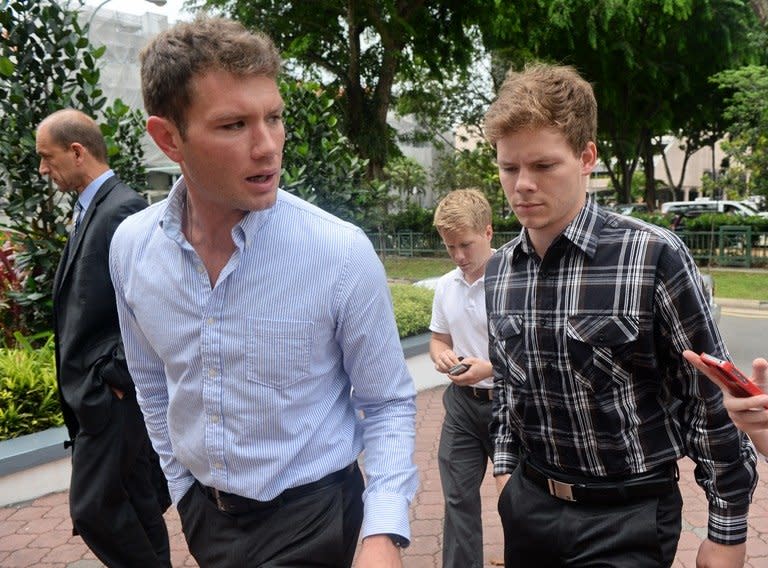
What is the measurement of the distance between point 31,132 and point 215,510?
186 inches

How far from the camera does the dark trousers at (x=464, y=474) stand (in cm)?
318

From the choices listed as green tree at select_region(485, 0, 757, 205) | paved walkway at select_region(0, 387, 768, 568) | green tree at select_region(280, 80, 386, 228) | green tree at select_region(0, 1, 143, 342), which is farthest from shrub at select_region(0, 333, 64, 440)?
green tree at select_region(485, 0, 757, 205)

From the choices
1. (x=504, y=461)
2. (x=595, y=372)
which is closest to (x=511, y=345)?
(x=595, y=372)

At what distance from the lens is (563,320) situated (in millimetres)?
1978

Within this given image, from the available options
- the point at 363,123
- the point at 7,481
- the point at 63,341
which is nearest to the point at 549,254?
the point at 63,341

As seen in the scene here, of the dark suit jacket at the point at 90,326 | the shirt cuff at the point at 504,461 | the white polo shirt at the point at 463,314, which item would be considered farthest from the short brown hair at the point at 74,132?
the shirt cuff at the point at 504,461

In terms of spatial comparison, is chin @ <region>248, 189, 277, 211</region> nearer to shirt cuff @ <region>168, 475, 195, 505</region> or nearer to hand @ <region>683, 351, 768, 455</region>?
shirt cuff @ <region>168, 475, 195, 505</region>

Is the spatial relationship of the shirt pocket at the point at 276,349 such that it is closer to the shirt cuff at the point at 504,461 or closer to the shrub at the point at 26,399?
the shirt cuff at the point at 504,461

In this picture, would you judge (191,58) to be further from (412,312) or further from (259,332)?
(412,312)

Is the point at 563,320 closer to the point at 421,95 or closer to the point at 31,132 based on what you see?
the point at 31,132

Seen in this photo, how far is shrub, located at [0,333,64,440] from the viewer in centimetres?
480

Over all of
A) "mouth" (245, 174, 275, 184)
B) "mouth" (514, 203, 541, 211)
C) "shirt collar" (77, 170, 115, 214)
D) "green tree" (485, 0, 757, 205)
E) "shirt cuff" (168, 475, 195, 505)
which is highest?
"green tree" (485, 0, 757, 205)

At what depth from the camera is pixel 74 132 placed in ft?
11.4

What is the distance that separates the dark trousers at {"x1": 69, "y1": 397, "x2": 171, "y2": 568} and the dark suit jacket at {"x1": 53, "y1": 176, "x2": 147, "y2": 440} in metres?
0.07
